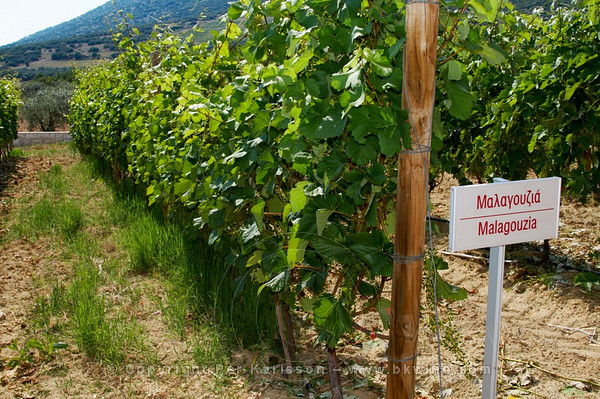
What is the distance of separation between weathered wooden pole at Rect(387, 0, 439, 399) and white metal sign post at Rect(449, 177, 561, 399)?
15 cm

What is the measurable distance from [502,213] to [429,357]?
1.58 metres

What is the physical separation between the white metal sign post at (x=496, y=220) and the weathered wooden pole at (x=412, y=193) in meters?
0.15

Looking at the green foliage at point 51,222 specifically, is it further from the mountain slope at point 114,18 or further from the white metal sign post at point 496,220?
the white metal sign post at point 496,220

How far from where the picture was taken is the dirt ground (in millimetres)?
2795

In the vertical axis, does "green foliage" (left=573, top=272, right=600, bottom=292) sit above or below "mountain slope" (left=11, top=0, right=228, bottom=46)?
below

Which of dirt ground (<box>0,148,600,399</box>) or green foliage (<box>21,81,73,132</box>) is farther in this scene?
green foliage (<box>21,81,73,132</box>)

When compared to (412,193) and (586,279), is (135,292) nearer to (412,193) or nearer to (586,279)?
(412,193)

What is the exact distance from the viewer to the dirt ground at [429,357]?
2795 mm

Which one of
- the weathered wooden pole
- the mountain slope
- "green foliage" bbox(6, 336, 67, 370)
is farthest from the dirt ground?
the mountain slope

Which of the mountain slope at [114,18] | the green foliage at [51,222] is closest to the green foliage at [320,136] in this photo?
the green foliage at [51,222]

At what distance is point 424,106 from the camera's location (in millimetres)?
1756

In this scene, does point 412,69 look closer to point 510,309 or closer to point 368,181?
point 368,181

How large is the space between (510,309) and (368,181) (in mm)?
2273

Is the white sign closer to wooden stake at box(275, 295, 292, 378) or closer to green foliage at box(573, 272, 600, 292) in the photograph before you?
wooden stake at box(275, 295, 292, 378)
